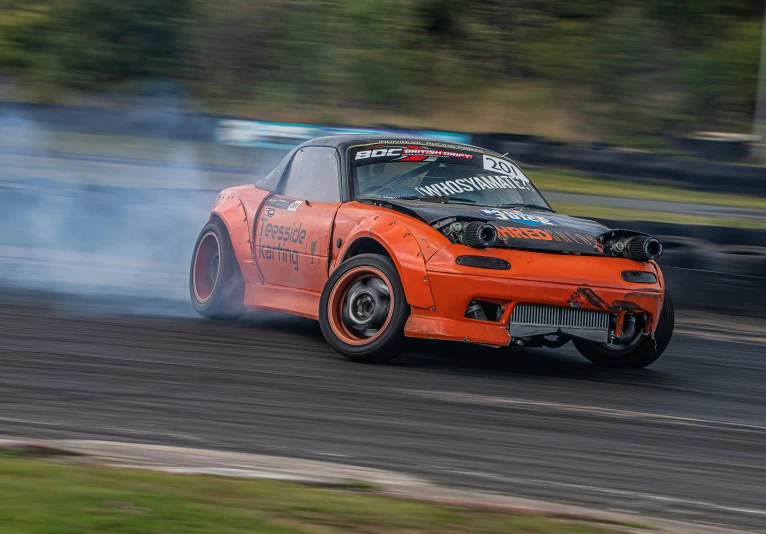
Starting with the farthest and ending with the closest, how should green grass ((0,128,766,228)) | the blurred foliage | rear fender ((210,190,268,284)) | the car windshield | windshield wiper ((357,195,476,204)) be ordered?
the blurred foliage, green grass ((0,128,766,228)), rear fender ((210,190,268,284)), the car windshield, windshield wiper ((357,195,476,204))

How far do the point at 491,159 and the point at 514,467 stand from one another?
3698 mm

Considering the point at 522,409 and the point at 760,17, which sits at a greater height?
the point at 760,17

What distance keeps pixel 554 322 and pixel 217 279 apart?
114 inches

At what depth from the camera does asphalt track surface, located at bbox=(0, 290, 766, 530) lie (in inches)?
162

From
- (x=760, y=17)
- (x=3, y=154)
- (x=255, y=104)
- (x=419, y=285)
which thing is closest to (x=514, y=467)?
(x=419, y=285)

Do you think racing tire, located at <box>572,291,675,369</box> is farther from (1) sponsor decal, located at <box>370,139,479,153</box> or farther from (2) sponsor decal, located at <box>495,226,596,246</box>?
(1) sponsor decal, located at <box>370,139,479,153</box>

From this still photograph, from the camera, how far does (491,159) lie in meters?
7.52

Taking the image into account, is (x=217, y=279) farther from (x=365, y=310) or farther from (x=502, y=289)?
(x=502, y=289)

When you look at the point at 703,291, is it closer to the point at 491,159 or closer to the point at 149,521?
the point at 491,159

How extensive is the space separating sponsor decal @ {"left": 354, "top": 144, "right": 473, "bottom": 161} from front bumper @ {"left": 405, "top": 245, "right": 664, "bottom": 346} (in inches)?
56.2

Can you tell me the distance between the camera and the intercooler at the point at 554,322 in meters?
5.92

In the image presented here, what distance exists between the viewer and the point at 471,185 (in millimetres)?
7145

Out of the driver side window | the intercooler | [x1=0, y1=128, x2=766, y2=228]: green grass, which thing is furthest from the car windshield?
[x1=0, y1=128, x2=766, y2=228]: green grass

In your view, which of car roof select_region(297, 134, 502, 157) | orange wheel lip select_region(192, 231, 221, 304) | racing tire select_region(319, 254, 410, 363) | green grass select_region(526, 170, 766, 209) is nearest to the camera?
racing tire select_region(319, 254, 410, 363)
